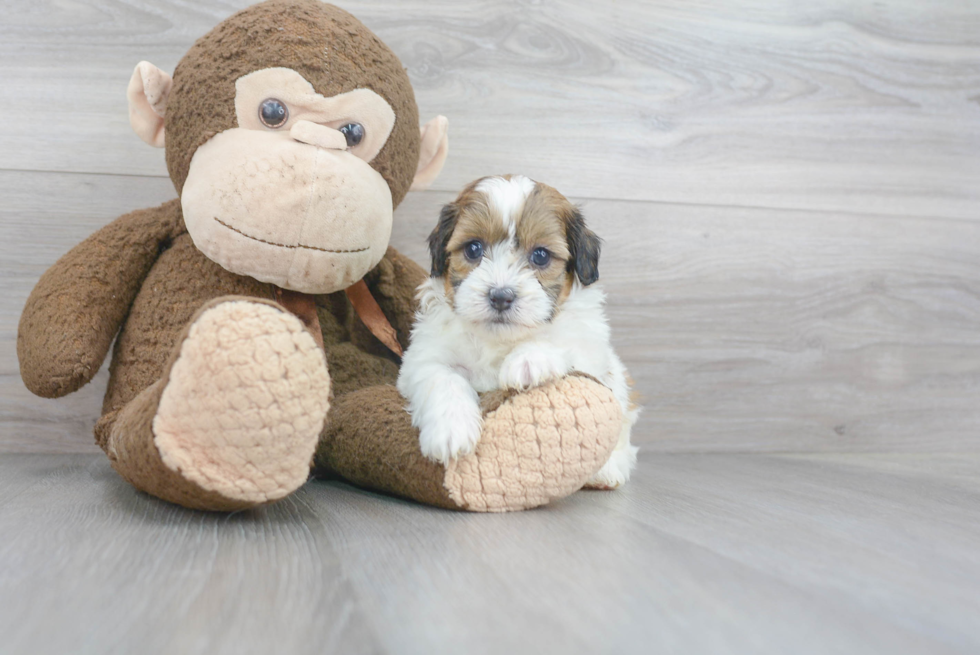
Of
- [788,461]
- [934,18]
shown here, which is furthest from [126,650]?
[934,18]

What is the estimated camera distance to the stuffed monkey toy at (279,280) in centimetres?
94

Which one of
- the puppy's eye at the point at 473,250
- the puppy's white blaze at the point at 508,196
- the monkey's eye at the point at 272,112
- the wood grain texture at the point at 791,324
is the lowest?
the wood grain texture at the point at 791,324

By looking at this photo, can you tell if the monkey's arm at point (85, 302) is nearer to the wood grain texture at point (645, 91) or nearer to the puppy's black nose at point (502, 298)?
the wood grain texture at point (645, 91)

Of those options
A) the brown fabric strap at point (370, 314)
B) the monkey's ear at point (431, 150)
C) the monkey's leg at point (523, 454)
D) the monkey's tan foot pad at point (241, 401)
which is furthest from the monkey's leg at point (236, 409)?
the monkey's ear at point (431, 150)

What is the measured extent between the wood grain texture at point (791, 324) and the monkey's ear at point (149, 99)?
62cm

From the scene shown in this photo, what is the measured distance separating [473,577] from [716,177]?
→ 1.46m

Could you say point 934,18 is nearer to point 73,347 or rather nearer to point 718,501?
point 718,501

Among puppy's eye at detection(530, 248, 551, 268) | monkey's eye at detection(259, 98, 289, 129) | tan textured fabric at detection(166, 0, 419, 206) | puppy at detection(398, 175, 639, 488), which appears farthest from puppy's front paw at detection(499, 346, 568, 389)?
monkey's eye at detection(259, 98, 289, 129)

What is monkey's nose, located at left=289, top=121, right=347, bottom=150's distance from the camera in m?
1.20

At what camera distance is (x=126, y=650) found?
618 millimetres

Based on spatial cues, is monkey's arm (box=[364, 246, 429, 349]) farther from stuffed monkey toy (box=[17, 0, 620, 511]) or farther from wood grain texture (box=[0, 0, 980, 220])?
wood grain texture (box=[0, 0, 980, 220])

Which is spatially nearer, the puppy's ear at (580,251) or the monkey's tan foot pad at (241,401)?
the monkey's tan foot pad at (241,401)

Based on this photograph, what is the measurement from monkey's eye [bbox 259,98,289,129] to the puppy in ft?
1.09

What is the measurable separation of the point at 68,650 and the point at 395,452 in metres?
0.59
